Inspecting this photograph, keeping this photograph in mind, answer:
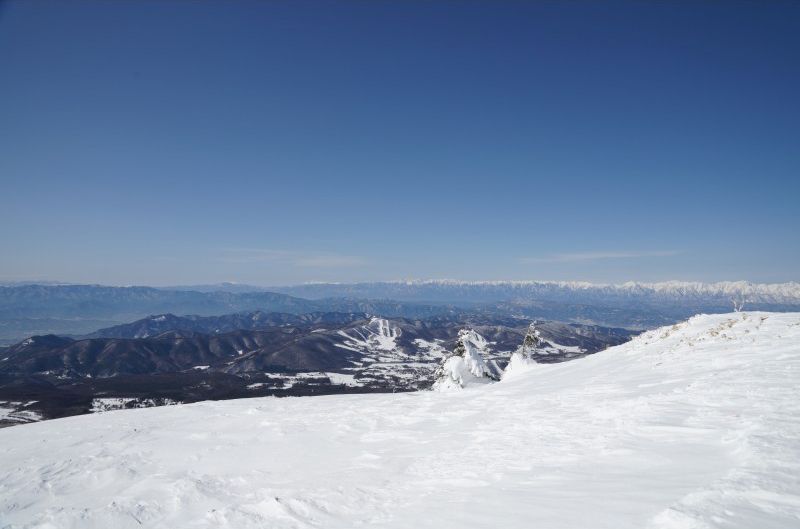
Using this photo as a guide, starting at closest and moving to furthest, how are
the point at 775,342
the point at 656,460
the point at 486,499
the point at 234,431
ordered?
the point at 486,499, the point at 656,460, the point at 234,431, the point at 775,342

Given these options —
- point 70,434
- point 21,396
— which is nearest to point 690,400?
point 70,434

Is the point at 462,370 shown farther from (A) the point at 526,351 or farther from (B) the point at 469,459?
(B) the point at 469,459

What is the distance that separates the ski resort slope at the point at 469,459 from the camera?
6262 millimetres

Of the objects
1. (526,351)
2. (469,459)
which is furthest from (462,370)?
(469,459)

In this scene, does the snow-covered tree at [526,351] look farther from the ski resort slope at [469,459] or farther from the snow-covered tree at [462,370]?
the ski resort slope at [469,459]

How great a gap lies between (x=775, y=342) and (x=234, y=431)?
19.4 meters

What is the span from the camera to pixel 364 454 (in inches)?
426

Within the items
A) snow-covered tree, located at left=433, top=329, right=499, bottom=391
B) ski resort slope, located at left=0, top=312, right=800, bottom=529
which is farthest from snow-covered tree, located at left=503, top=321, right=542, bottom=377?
ski resort slope, located at left=0, top=312, right=800, bottom=529

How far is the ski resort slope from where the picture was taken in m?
6.26

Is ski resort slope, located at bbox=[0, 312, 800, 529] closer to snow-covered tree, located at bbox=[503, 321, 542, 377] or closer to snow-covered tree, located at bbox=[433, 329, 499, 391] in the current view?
snow-covered tree, located at bbox=[503, 321, 542, 377]

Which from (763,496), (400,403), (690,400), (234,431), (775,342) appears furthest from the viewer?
(400,403)

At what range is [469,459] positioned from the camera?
9398 millimetres

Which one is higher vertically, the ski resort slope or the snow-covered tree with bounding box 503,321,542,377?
the ski resort slope

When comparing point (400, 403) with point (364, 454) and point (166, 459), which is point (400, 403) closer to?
point (364, 454)
